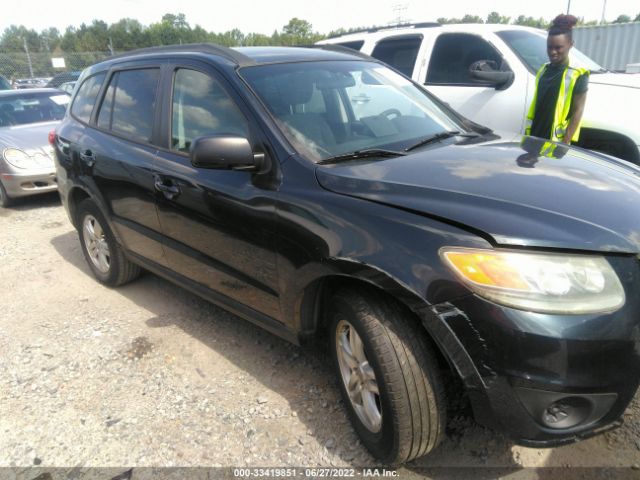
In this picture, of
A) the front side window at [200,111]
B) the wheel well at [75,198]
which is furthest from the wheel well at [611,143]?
the wheel well at [75,198]

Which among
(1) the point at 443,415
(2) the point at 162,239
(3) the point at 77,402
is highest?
(2) the point at 162,239

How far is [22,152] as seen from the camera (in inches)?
279

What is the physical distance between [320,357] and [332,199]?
128 centimetres

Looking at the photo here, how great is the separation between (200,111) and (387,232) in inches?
60.7

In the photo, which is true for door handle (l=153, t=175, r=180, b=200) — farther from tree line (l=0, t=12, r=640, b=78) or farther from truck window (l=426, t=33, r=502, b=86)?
tree line (l=0, t=12, r=640, b=78)

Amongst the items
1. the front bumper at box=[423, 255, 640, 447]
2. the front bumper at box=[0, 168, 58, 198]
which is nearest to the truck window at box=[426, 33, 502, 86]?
the front bumper at box=[423, 255, 640, 447]

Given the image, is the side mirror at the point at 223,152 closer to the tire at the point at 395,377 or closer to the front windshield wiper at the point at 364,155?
the front windshield wiper at the point at 364,155

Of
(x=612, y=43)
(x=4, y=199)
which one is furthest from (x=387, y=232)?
(x=612, y=43)

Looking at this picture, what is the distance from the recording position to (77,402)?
285 centimetres

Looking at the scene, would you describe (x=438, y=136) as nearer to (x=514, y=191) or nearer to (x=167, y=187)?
(x=514, y=191)

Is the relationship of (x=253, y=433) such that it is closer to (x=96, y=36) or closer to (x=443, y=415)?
(x=443, y=415)

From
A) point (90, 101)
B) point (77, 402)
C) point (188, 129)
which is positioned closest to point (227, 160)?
point (188, 129)

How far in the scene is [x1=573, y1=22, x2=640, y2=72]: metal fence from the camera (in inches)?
468

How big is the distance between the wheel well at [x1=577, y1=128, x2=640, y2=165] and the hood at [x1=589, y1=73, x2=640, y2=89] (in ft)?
1.70
